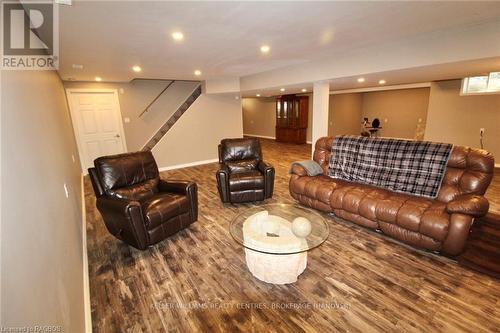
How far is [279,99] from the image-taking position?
9188 mm

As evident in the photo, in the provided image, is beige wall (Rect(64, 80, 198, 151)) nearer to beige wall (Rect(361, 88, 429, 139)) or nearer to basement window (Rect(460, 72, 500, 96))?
beige wall (Rect(361, 88, 429, 139))

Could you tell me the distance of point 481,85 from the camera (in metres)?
5.12

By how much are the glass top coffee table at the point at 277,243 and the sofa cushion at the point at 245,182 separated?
127 cm

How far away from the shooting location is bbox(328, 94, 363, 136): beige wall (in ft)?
28.6

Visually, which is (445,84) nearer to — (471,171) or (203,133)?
(471,171)

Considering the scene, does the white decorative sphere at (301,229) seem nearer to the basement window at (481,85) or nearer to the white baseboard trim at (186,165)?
the white baseboard trim at (186,165)

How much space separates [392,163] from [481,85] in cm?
447

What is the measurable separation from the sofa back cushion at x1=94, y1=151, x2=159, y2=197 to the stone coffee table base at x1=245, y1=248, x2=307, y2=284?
183 centimetres

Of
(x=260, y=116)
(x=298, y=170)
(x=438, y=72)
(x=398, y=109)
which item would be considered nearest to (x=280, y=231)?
(x=298, y=170)

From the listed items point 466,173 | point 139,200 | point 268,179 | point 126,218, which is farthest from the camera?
point 268,179

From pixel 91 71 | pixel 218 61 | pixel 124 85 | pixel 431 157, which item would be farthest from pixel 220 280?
pixel 124 85

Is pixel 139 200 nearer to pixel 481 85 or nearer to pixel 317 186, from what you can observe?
pixel 317 186

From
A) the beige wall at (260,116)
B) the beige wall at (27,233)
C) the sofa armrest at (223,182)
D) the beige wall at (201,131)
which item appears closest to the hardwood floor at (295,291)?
the beige wall at (27,233)

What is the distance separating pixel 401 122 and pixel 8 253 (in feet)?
32.0
